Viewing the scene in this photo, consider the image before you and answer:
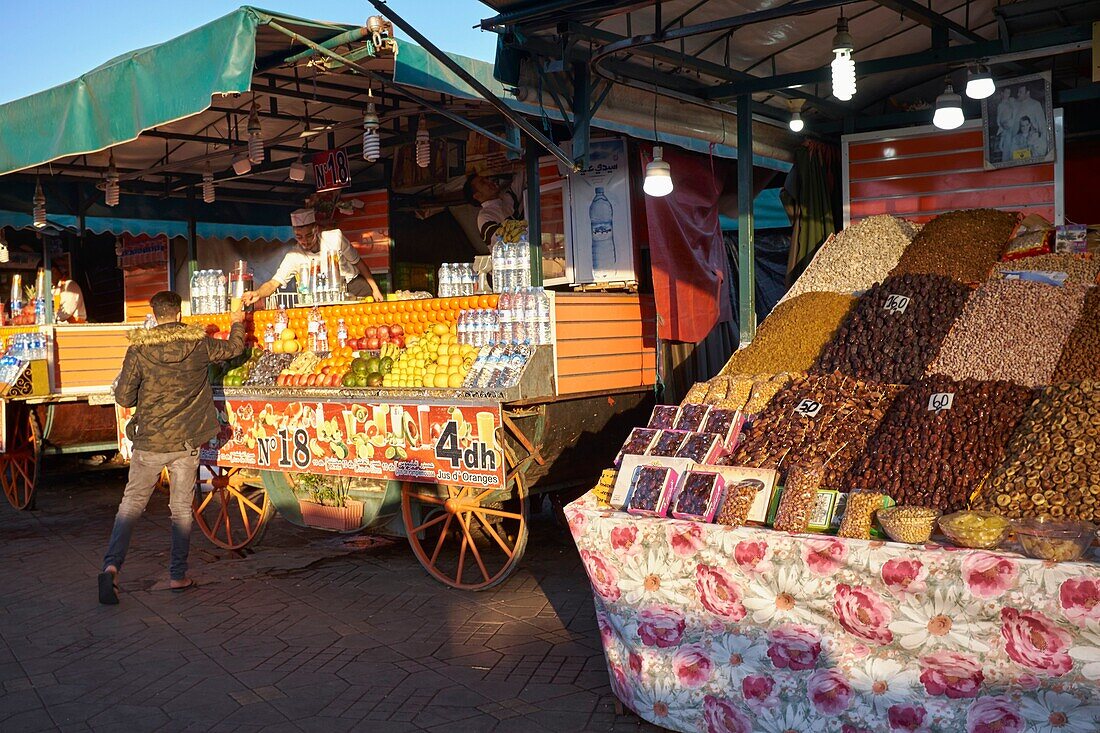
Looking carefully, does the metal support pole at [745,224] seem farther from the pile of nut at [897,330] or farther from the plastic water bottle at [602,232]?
the plastic water bottle at [602,232]

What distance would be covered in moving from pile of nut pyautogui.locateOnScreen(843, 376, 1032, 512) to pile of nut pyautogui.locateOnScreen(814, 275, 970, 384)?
0.39 m

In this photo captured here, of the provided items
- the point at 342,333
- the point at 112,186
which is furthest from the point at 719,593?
the point at 112,186

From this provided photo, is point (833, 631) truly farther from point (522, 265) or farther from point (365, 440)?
point (522, 265)

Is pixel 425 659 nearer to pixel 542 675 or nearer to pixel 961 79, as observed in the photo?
pixel 542 675

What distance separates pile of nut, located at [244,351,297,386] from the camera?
269 inches

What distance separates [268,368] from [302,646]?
2629 mm

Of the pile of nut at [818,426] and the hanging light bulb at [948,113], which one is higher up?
the hanging light bulb at [948,113]

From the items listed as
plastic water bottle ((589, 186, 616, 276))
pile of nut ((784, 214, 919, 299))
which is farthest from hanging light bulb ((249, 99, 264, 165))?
pile of nut ((784, 214, 919, 299))

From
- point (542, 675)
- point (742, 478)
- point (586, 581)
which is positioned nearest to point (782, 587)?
point (742, 478)

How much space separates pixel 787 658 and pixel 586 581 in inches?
103

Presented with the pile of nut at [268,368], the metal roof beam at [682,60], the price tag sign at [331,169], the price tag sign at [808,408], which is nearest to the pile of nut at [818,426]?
the price tag sign at [808,408]

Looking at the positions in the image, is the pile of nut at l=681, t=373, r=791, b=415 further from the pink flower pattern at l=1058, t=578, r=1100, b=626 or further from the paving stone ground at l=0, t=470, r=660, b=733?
the pink flower pattern at l=1058, t=578, r=1100, b=626

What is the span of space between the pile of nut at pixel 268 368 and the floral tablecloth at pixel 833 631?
3.62 meters

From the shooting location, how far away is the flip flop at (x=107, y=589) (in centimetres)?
581
